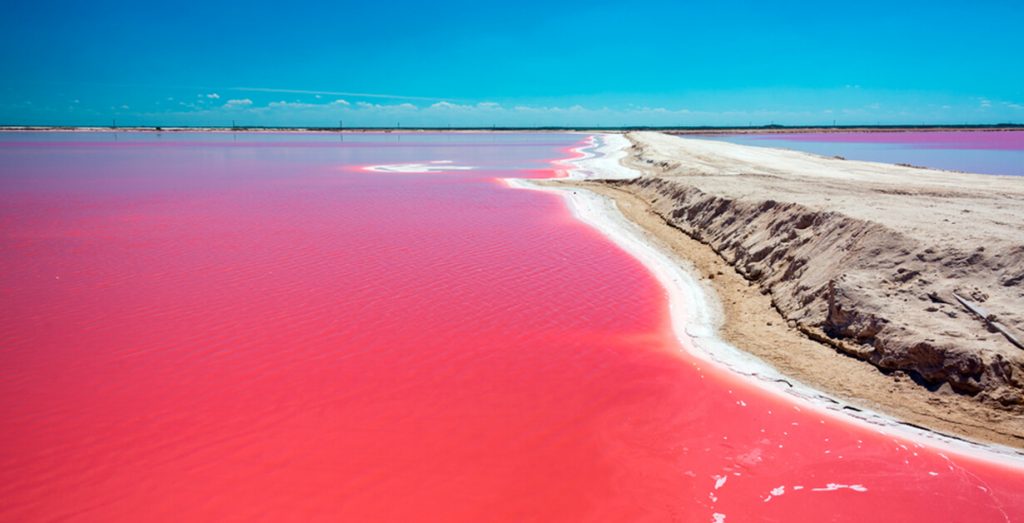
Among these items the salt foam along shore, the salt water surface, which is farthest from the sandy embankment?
the salt water surface

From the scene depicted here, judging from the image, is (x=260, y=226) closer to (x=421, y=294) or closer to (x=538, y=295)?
(x=421, y=294)

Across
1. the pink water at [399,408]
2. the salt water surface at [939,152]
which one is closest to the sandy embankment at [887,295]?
the pink water at [399,408]

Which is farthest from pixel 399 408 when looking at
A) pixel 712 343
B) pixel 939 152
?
pixel 939 152

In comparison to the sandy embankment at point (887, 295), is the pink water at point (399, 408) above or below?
below

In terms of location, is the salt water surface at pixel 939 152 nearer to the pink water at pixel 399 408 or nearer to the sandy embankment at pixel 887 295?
the sandy embankment at pixel 887 295

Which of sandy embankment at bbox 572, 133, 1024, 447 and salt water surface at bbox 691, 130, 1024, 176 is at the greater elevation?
salt water surface at bbox 691, 130, 1024, 176

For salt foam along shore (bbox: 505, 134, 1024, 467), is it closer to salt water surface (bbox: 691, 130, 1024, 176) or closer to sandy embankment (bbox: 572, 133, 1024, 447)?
sandy embankment (bbox: 572, 133, 1024, 447)
